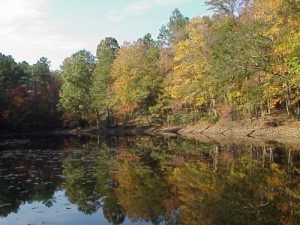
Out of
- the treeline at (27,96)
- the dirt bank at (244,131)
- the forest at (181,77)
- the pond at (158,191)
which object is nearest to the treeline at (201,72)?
the forest at (181,77)

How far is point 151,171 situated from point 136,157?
746 cm

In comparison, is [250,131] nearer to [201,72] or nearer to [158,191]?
[201,72]

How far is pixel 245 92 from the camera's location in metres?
43.4

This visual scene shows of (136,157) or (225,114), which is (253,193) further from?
(225,114)

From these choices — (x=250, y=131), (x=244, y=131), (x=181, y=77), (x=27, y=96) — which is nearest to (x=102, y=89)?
(x=27, y=96)

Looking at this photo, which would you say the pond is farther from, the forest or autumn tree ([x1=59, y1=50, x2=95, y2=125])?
autumn tree ([x1=59, y1=50, x2=95, y2=125])

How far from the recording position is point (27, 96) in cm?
8525

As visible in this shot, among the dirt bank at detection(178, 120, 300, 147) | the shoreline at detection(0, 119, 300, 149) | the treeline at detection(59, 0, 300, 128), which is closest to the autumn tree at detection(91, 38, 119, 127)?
the treeline at detection(59, 0, 300, 128)

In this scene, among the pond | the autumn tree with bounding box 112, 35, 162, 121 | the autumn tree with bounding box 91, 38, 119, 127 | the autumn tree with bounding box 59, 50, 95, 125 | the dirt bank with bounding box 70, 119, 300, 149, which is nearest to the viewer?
the pond

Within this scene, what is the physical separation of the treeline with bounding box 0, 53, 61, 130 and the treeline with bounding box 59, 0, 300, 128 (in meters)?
5.17

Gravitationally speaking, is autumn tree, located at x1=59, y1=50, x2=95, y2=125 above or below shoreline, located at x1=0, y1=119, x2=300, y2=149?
above


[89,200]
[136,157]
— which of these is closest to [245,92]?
[136,157]

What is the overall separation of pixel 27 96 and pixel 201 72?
44.0 meters

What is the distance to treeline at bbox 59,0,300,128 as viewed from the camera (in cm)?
3791
